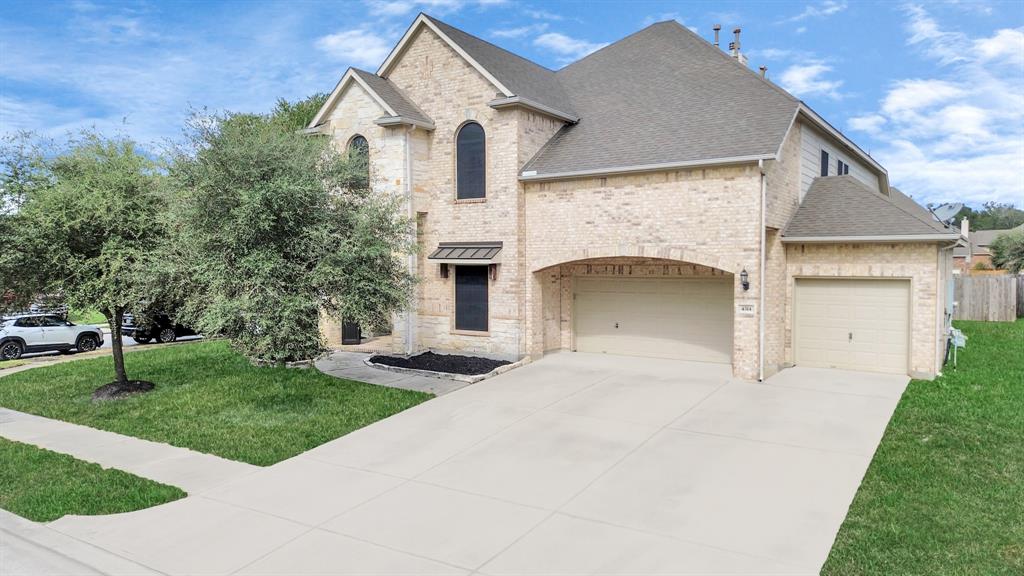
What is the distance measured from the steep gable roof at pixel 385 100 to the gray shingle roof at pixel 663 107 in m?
3.22

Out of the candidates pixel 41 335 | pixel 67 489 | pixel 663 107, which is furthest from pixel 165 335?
pixel 663 107

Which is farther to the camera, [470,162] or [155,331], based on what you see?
[155,331]

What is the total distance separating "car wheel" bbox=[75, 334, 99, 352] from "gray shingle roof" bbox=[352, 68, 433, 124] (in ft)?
46.3

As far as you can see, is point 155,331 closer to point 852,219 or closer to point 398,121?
point 398,121

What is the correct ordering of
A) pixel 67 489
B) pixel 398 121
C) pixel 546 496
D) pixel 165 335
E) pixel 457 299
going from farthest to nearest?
pixel 165 335 → pixel 457 299 → pixel 398 121 → pixel 67 489 → pixel 546 496

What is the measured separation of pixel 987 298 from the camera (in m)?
25.3

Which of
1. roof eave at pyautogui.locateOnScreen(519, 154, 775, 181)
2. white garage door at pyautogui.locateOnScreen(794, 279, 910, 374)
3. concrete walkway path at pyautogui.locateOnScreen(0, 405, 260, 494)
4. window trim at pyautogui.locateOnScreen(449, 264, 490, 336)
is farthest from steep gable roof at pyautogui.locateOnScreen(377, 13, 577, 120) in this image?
concrete walkway path at pyautogui.locateOnScreen(0, 405, 260, 494)

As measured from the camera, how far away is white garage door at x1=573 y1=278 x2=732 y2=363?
15.2 metres

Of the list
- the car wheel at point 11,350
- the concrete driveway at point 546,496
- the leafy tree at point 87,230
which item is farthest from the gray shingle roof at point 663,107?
the car wheel at point 11,350

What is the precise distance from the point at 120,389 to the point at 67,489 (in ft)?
19.7

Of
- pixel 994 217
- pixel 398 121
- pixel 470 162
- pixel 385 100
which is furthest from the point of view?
pixel 994 217

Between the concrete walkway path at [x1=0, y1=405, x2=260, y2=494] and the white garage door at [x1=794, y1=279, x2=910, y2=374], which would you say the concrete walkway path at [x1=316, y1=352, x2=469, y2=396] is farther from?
the white garage door at [x1=794, y1=279, x2=910, y2=374]

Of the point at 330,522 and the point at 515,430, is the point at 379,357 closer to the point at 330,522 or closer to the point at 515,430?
the point at 515,430

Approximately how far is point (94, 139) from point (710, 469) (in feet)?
43.4
